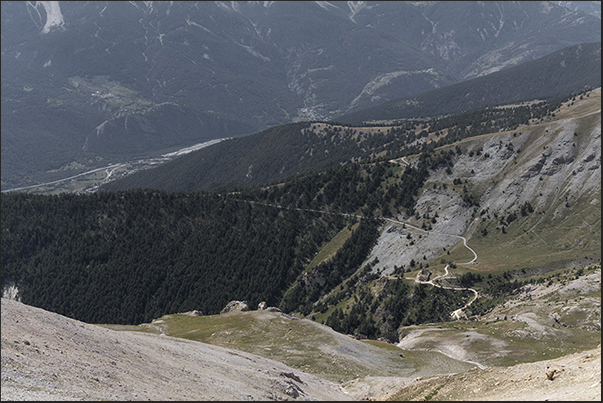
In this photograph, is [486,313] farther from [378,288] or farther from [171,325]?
[171,325]

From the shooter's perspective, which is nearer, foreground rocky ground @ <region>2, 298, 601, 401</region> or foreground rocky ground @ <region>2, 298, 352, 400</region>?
foreground rocky ground @ <region>2, 298, 601, 401</region>

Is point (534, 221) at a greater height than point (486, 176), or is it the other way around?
point (486, 176)

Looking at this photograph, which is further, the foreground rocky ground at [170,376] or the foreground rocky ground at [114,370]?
the foreground rocky ground at [114,370]

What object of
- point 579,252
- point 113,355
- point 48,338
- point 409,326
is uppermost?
point 48,338

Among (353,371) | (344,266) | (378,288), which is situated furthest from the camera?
(344,266)

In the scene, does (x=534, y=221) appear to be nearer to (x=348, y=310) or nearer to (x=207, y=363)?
(x=348, y=310)

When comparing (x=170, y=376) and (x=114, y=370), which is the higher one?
(x=114, y=370)

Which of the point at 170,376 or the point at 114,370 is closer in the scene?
the point at 114,370

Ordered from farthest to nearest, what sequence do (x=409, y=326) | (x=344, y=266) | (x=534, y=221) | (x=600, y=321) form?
(x=344, y=266) → (x=534, y=221) → (x=409, y=326) → (x=600, y=321)

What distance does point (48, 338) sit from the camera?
44.8 meters

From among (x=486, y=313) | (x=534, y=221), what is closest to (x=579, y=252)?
(x=534, y=221)

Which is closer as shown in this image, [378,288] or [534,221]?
[378,288]

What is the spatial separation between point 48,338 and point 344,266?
150 m

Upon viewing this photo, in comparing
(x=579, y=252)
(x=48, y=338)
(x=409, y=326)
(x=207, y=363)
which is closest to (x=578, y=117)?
(x=579, y=252)
